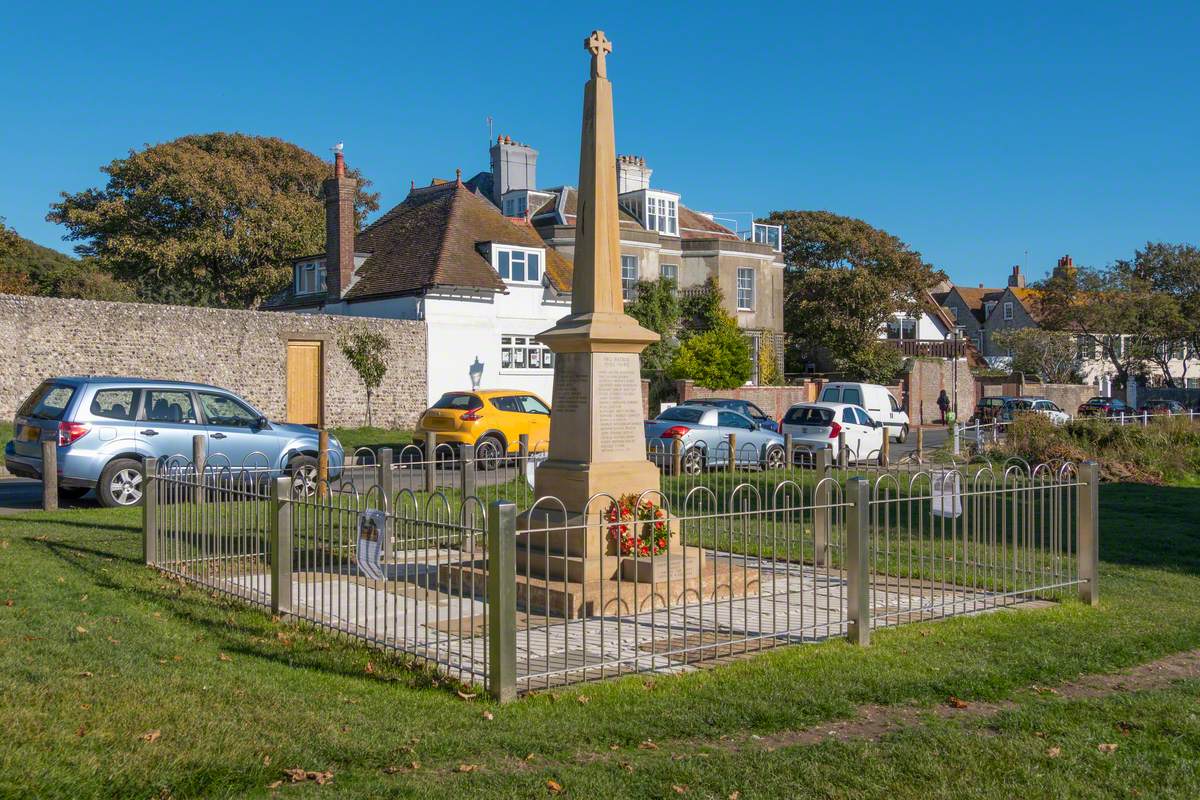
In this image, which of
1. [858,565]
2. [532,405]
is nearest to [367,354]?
[532,405]

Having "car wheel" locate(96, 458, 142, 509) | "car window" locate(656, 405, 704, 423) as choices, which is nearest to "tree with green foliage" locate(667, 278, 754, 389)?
"car window" locate(656, 405, 704, 423)

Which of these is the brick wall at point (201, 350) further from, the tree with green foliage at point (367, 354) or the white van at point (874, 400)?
the white van at point (874, 400)

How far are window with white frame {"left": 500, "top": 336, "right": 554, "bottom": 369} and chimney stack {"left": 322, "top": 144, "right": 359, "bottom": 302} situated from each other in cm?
578

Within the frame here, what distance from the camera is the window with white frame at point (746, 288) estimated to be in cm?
4928

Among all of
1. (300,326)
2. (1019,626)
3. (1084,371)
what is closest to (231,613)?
(1019,626)

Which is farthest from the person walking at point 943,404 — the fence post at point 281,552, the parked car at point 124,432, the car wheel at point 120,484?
the fence post at point 281,552

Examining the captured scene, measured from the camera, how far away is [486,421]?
23188 millimetres

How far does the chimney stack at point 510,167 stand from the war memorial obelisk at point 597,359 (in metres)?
39.6

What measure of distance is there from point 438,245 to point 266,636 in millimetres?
28601

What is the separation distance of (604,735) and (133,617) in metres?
4.19

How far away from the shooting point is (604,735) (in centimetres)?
579

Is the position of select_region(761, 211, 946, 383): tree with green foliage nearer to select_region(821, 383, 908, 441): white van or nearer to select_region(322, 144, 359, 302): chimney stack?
select_region(821, 383, 908, 441): white van

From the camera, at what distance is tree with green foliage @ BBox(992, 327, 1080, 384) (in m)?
55.3

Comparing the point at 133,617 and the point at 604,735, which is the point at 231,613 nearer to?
the point at 133,617
